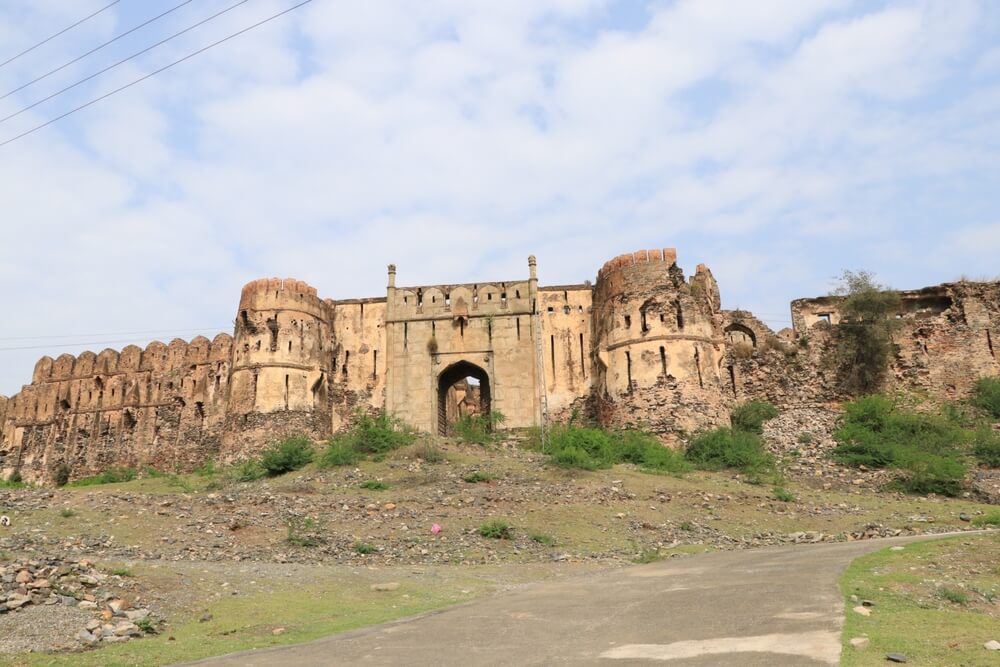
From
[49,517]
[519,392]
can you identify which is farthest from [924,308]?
[49,517]

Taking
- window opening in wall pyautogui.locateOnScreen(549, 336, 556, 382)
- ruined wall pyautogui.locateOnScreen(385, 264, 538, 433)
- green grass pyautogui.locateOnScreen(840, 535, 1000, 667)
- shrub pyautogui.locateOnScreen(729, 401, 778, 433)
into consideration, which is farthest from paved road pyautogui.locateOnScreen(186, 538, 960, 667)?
window opening in wall pyautogui.locateOnScreen(549, 336, 556, 382)

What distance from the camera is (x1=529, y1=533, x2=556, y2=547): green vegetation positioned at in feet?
45.0

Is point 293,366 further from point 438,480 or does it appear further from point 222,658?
point 222,658

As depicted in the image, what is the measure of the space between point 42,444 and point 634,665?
3065 centimetres

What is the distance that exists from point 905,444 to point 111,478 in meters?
24.2

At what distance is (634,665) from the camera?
5.81 metres

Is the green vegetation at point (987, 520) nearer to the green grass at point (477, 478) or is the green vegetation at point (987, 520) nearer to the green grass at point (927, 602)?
the green grass at point (927, 602)

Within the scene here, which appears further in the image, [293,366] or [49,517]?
[293,366]

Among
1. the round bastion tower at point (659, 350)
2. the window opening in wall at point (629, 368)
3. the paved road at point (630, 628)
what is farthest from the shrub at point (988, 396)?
the paved road at point (630, 628)

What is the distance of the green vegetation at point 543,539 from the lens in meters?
13.7

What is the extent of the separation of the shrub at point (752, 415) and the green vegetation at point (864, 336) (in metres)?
2.55

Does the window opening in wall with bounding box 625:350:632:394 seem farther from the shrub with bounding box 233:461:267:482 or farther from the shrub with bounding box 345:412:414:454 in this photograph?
the shrub with bounding box 233:461:267:482

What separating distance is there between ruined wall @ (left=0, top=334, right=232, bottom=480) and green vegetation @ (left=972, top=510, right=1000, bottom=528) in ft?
71.5

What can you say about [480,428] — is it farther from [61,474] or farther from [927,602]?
[927,602]
